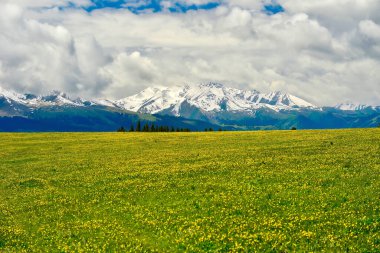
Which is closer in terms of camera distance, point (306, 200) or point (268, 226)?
point (268, 226)

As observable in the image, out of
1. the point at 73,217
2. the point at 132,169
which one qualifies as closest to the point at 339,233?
the point at 73,217

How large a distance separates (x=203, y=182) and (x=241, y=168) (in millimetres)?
7034

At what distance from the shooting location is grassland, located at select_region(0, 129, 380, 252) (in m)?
18.9

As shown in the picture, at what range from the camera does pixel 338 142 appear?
56562 mm

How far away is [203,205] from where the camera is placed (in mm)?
25812

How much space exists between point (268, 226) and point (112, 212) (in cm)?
1137

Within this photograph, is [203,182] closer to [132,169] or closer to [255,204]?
[255,204]

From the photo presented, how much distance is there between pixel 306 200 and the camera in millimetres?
24812

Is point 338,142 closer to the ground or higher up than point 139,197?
higher up

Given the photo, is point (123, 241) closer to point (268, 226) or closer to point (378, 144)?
point (268, 226)

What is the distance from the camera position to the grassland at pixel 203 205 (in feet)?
61.9

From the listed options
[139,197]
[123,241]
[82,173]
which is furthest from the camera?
[82,173]

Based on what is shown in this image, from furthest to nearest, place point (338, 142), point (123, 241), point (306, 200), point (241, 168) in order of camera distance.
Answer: point (338, 142)
point (241, 168)
point (306, 200)
point (123, 241)

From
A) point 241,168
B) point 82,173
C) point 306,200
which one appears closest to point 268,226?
point 306,200
